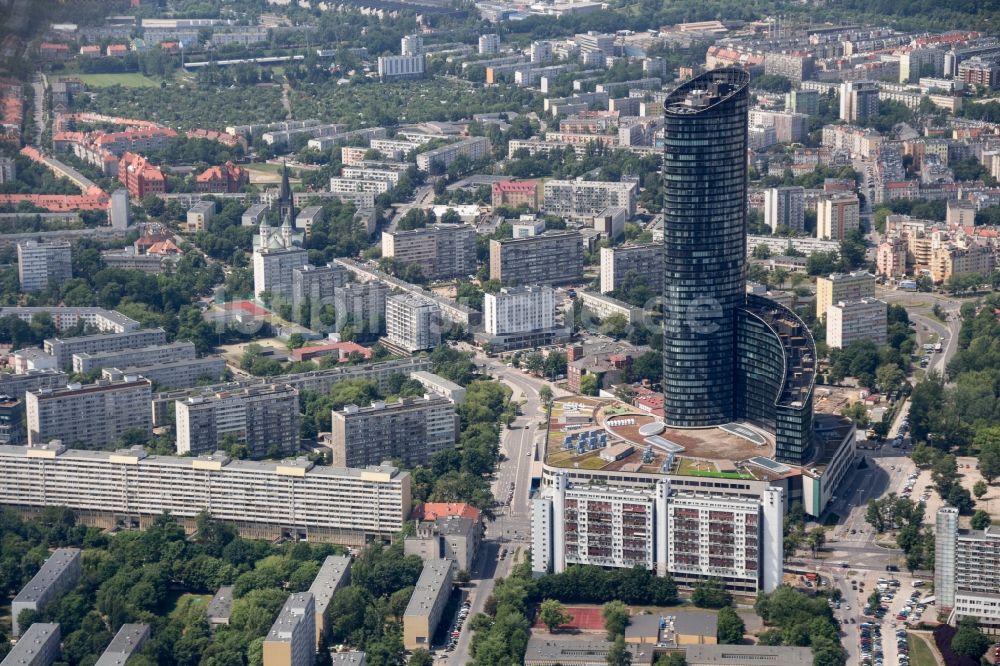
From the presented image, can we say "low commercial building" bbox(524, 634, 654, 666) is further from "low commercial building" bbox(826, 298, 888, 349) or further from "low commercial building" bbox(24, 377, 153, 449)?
"low commercial building" bbox(826, 298, 888, 349)

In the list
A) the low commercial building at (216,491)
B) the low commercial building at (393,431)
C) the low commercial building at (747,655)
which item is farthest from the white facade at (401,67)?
the low commercial building at (747,655)

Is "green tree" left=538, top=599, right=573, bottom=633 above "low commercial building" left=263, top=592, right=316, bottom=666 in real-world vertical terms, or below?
below

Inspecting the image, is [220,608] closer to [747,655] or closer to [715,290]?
[747,655]

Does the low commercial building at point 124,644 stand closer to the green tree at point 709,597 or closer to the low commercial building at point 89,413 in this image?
the green tree at point 709,597

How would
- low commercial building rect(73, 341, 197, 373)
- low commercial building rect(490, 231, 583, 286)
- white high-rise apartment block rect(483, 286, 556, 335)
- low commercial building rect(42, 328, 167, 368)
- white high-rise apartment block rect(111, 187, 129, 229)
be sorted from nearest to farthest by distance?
1. low commercial building rect(73, 341, 197, 373)
2. low commercial building rect(42, 328, 167, 368)
3. white high-rise apartment block rect(483, 286, 556, 335)
4. low commercial building rect(490, 231, 583, 286)
5. white high-rise apartment block rect(111, 187, 129, 229)

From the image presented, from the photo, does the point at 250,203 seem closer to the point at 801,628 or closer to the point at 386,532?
the point at 386,532

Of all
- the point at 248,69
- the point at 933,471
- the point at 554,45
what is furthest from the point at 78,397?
the point at 554,45

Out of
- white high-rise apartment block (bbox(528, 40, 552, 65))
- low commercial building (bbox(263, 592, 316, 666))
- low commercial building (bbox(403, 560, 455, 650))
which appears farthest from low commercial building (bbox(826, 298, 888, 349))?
white high-rise apartment block (bbox(528, 40, 552, 65))

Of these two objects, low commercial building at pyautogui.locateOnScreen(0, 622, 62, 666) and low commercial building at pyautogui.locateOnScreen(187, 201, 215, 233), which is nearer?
low commercial building at pyautogui.locateOnScreen(0, 622, 62, 666)
